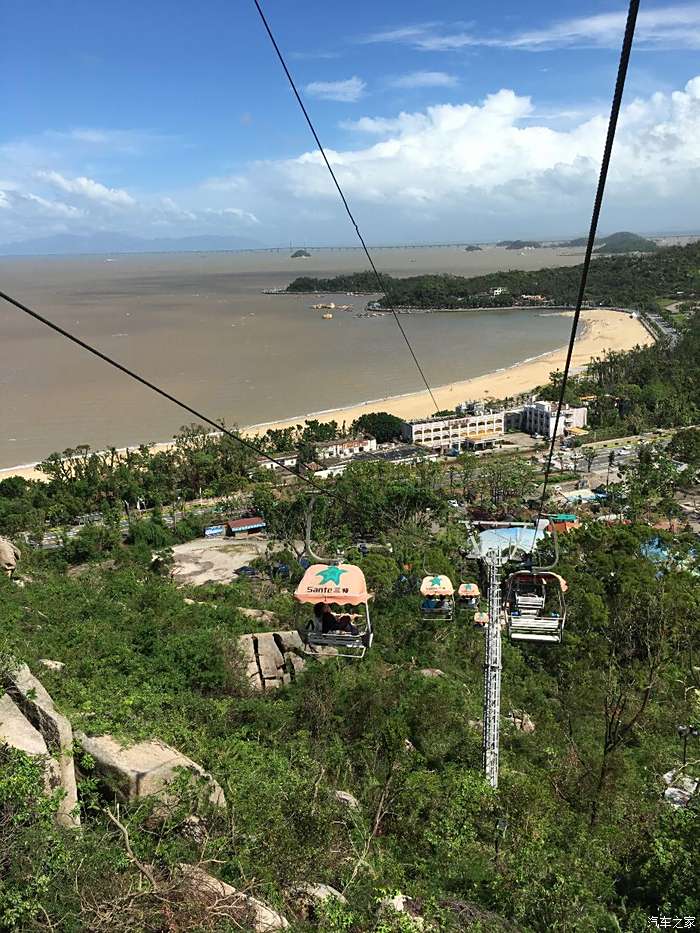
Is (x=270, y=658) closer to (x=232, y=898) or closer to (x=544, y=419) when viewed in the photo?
(x=232, y=898)

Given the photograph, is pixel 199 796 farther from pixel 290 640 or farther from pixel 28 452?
pixel 28 452

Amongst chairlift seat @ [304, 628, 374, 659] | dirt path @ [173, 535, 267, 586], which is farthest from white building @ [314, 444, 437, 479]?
chairlift seat @ [304, 628, 374, 659]

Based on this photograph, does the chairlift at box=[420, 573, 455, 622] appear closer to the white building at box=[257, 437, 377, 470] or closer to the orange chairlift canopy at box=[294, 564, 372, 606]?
the orange chairlift canopy at box=[294, 564, 372, 606]

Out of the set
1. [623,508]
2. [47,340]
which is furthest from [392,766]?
[47,340]

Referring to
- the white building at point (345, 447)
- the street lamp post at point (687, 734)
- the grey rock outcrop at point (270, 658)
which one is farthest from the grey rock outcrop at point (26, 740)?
the white building at point (345, 447)

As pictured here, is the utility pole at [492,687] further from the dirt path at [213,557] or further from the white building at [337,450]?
the white building at [337,450]

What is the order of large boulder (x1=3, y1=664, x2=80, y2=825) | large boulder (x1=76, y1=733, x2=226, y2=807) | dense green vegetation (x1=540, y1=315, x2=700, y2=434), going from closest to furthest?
1. large boulder (x1=3, y1=664, x2=80, y2=825)
2. large boulder (x1=76, y1=733, x2=226, y2=807)
3. dense green vegetation (x1=540, y1=315, x2=700, y2=434)

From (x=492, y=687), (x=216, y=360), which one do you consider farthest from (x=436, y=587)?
(x=216, y=360)
